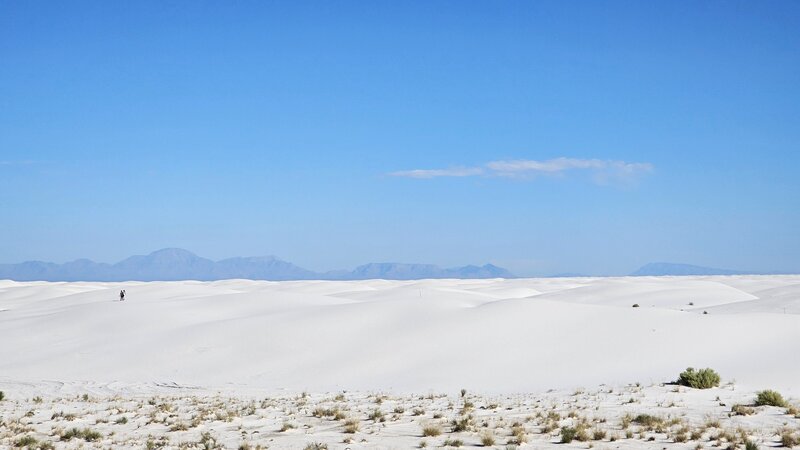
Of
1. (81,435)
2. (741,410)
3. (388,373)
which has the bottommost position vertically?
(388,373)

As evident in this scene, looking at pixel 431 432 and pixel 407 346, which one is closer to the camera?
pixel 431 432

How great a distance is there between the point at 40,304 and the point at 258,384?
32.6m

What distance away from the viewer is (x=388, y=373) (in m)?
21.4

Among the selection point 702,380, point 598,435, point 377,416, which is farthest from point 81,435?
point 702,380

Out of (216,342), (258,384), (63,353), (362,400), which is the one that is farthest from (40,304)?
(362,400)

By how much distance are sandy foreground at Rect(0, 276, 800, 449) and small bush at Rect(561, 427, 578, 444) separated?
0.38 ft

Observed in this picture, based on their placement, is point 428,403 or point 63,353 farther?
point 63,353

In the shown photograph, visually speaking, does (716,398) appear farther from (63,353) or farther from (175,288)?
(175,288)

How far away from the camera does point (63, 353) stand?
26.5 m

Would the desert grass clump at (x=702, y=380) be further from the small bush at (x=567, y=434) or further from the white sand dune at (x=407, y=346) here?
the small bush at (x=567, y=434)

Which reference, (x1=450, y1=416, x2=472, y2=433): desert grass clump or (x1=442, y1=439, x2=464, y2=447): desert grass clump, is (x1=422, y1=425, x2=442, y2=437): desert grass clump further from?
(x1=442, y1=439, x2=464, y2=447): desert grass clump

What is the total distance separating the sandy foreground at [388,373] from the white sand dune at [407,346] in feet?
0.36

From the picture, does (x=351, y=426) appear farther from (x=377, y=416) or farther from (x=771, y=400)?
(x=771, y=400)

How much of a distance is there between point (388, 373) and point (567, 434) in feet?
39.2
